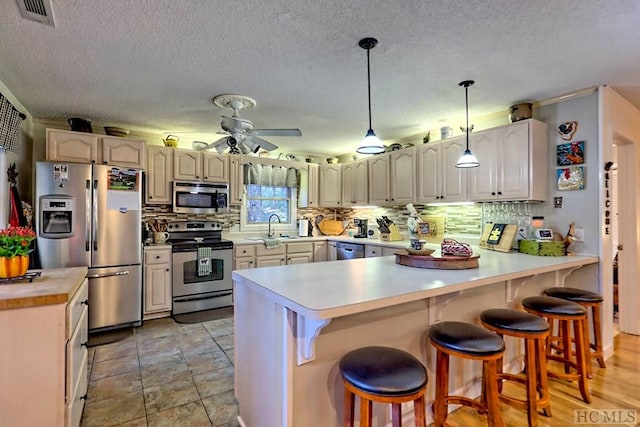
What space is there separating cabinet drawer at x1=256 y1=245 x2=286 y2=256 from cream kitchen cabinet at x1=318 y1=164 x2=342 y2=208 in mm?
1263

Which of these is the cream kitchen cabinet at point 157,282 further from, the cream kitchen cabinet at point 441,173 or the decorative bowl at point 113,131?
the cream kitchen cabinet at point 441,173

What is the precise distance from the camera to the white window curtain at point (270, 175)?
500 centimetres

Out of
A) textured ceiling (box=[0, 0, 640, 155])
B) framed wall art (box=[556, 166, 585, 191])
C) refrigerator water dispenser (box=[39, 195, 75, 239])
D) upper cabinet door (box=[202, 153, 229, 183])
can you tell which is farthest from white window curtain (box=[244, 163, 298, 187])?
framed wall art (box=[556, 166, 585, 191])

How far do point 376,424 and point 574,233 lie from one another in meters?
2.57

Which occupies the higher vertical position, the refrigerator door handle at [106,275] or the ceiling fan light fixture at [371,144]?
the ceiling fan light fixture at [371,144]

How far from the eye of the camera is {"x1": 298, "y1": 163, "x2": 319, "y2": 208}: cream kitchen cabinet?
5.47m

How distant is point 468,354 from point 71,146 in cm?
416

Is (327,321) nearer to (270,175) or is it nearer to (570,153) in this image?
(570,153)

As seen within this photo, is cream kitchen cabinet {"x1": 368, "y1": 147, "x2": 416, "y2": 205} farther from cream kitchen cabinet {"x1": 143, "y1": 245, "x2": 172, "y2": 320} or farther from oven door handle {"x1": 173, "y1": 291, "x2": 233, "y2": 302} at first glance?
cream kitchen cabinet {"x1": 143, "y1": 245, "x2": 172, "y2": 320}

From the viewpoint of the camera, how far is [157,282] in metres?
3.81

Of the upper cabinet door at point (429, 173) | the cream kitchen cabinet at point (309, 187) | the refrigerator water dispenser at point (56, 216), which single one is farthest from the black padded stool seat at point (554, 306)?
the refrigerator water dispenser at point (56, 216)

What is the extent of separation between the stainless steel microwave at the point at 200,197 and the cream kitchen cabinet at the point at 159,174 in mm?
112

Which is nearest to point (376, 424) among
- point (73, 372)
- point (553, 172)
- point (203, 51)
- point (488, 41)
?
Result: point (73, 372)

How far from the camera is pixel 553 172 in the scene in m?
3.09
